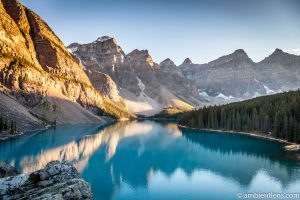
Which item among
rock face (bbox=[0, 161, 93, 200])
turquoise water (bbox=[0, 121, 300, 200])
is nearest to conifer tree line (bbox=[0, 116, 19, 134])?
turquoise water (bbox=[0, 121, 300, 200])

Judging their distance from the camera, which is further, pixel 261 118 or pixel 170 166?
pixel 261 118

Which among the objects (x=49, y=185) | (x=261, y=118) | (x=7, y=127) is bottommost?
(x=7, y=127)

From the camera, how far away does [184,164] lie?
65812mm

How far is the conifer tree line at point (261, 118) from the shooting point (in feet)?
337

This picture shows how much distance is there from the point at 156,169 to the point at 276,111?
78.9 m

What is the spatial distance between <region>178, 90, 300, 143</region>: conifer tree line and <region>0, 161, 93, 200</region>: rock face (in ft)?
290

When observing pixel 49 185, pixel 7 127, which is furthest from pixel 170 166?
pixel 7 127

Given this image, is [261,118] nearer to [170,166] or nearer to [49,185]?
[170,166]

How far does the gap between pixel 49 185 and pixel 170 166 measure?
45871mm

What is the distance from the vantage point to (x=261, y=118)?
4803 inches

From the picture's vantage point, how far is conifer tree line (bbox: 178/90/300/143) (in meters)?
103

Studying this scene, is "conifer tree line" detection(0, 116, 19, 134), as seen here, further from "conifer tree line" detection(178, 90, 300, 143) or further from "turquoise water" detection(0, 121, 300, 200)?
"conifer tree line" detection(178, 90, 300, 143)

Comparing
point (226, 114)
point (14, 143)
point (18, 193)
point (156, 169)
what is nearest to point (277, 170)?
point (156, 169)

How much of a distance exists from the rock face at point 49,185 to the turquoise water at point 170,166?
1862cm
